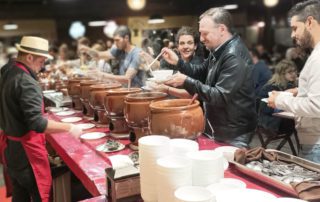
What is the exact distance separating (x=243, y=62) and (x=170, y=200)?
1.27m

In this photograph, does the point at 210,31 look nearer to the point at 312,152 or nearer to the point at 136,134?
the point at 136,134

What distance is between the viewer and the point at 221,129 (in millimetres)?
2297

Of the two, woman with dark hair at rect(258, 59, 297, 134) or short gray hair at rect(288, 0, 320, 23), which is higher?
short gray hair at rect(288, 0, 320, 23)

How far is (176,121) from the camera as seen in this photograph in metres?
1.66

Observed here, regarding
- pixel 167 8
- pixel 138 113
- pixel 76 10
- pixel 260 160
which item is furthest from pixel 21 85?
pixel 167 8

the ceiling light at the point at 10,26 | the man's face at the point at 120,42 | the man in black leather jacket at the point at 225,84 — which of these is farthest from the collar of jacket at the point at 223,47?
the ceiling light at the point at 10,26

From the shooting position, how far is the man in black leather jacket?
6.88 feet

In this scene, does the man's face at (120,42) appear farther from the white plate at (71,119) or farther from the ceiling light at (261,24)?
the ceiling light at (261,24)

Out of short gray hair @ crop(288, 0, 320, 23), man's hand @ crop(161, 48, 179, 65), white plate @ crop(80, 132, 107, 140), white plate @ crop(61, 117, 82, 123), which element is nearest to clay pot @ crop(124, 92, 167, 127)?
white plate @ crop(80, 132, 107, 140)

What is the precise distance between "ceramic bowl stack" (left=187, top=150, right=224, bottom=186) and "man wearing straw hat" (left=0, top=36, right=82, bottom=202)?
1.30m

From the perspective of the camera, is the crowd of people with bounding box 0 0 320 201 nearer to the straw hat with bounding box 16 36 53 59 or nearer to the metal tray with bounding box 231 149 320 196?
the straw hat with bounding box 16 36 53 59

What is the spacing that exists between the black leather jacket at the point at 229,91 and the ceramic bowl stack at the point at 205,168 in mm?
Result: 873

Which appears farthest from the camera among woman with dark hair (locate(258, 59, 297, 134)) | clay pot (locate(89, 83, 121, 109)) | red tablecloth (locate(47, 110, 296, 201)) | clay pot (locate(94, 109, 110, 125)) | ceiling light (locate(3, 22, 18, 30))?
ceiling light (locate(3, 22, 18, 30))

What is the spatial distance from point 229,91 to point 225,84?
0.16 feet
